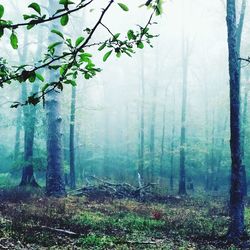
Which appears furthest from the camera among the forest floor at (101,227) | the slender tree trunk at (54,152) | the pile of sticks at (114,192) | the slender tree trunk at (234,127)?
the pile of sticks at (114,192)

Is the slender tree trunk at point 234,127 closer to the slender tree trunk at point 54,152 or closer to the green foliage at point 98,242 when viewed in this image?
the green foliage at point 98,242

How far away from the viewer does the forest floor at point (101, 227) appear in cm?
774

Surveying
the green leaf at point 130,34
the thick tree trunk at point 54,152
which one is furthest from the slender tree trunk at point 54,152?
the green leaf at point 130,34

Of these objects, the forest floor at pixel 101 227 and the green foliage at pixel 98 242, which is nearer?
the green foliage at pixel 98 242

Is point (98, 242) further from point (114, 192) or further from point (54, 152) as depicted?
point (114, 192)

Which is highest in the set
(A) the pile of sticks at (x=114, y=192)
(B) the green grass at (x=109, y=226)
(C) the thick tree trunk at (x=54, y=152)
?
(C) the thick tree trunk at (x=54, y=152)

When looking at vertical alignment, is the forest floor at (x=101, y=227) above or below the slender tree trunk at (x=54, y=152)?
below

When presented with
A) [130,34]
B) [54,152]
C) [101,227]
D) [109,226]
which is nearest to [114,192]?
[54,152]

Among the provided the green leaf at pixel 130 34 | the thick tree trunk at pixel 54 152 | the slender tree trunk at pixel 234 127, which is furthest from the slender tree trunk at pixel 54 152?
the green leaf at pixel 130 34

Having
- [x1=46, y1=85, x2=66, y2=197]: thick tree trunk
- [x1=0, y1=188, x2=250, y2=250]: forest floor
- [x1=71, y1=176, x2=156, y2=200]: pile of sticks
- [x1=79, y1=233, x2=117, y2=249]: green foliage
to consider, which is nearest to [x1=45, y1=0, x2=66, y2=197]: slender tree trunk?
[x1=46, y1=85, x2=66, y2=197]: thick tree trunk

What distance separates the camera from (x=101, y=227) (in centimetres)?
954

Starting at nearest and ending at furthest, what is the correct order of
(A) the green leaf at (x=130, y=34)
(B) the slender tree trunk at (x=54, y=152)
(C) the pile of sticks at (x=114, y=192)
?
(A) the green leaf at (x=130, y=34), (B) the slender tree trunk at (x=54, y=152), (C) the pile of sticks at (x=114, y=192)

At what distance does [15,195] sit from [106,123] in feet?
119

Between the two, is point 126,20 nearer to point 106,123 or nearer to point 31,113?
point 31,113
